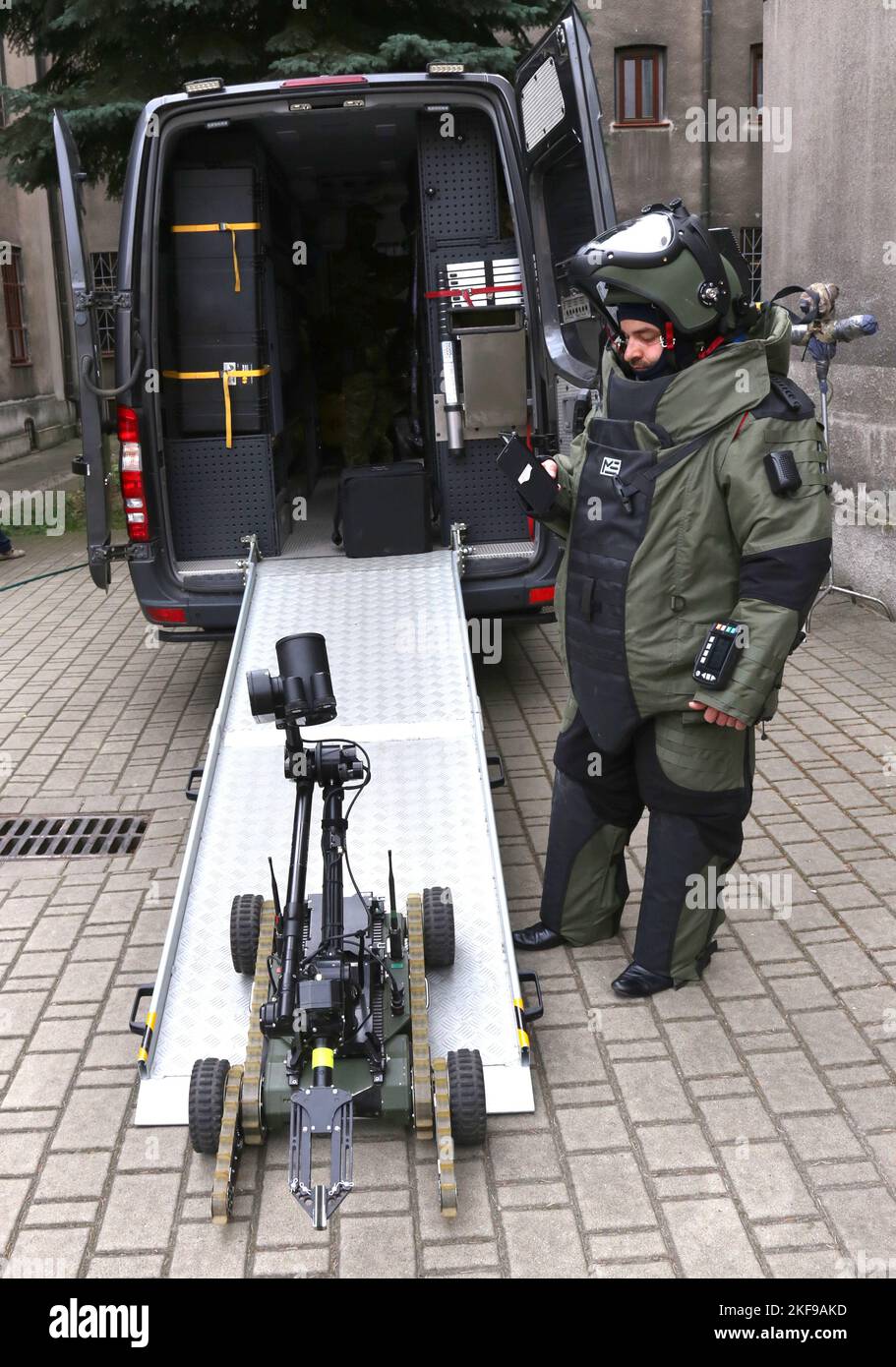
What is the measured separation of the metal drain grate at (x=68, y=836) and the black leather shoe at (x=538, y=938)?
5.83 feet

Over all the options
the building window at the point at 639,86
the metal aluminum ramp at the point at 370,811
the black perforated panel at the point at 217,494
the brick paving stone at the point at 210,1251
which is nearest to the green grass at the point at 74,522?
the black perforated panel at the point at 217,494

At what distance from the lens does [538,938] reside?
4.36m

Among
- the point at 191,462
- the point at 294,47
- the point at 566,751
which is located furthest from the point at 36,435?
the point at 566,751

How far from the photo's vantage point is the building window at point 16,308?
18812 millimetres

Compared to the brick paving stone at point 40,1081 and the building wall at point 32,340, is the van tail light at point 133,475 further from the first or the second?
the building wall at point 32,340

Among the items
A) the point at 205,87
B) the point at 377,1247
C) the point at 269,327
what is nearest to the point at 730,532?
the point at 377,1247

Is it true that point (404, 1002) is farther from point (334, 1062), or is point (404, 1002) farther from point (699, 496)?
point (699, 496)

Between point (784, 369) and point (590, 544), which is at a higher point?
point (784, 369)

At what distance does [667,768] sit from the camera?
151 inches

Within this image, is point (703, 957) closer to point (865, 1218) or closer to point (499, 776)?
point (865, 1218)

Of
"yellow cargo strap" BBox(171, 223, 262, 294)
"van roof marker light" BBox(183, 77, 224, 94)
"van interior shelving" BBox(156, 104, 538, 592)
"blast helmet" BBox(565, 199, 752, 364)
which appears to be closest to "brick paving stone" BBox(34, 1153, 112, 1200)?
"blast helmet" BBox(565, 199, 752, 364)

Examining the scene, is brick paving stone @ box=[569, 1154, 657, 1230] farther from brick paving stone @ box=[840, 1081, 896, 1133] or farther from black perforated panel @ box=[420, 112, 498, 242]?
black perforated panel @ box=[420, 112, 498, 242]

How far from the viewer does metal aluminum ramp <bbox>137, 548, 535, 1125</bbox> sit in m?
3.69

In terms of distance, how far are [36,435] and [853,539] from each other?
13851 mm
